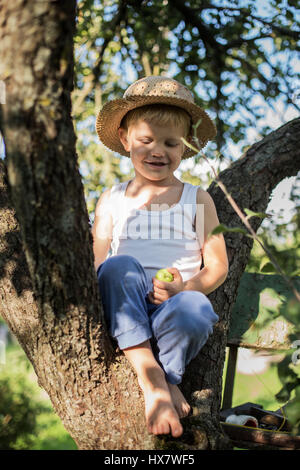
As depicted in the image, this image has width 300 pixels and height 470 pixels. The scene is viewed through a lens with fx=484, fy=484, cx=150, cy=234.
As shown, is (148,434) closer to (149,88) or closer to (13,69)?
(13,69)

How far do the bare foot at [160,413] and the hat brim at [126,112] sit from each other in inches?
52.3

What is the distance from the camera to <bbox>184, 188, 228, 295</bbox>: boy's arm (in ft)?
7.20

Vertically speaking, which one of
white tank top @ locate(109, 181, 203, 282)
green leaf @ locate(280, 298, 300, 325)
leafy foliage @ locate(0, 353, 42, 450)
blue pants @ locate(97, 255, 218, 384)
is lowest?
leafy foliage @ locate(0, 353, 42, 450)

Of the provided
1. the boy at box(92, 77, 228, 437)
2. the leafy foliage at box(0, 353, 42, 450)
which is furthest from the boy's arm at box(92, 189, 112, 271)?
the leafy foliage at box(0, 353, 42, 450)

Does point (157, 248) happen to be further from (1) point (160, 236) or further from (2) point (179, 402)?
(2) point (179, 402)

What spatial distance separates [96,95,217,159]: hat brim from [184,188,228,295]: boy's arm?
0.39m

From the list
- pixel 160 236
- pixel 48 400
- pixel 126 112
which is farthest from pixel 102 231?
pixel 48 400

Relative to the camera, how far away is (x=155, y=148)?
2.33 metres

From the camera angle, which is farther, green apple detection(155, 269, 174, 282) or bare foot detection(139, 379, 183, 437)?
green apple detection(155, 269, 174, 282)

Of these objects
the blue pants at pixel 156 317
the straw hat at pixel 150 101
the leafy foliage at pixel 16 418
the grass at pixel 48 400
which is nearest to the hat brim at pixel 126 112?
the straw hat at pixel 150 101

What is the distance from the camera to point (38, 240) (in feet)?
4.90

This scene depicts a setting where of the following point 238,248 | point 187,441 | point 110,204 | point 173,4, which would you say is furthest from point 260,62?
point 187,441

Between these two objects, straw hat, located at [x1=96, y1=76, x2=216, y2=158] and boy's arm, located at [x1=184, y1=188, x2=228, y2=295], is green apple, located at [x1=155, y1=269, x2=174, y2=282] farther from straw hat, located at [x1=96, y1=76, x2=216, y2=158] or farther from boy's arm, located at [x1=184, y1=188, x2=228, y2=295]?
straw hat, located at [x1=96, y1=76, x2=216, y2=158]
